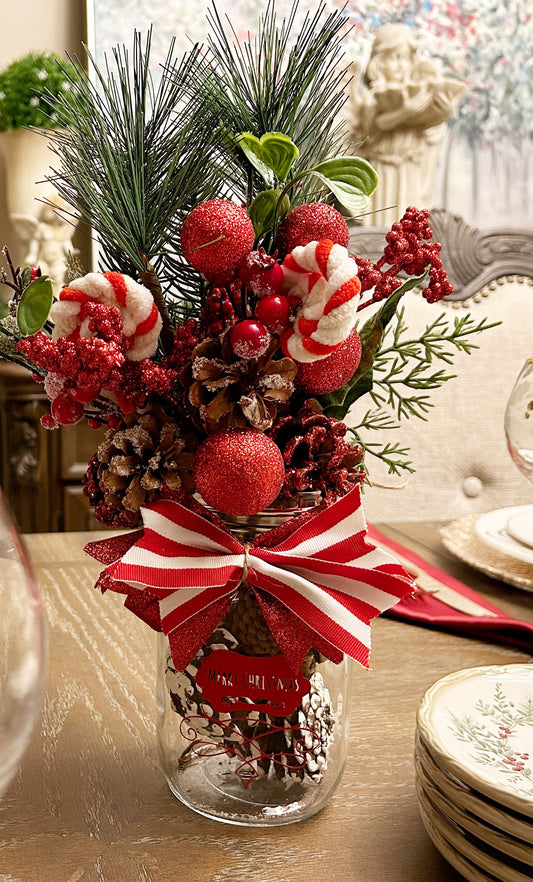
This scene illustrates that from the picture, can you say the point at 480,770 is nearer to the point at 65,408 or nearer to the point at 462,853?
the point at 462,853

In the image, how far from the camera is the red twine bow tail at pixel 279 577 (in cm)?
40

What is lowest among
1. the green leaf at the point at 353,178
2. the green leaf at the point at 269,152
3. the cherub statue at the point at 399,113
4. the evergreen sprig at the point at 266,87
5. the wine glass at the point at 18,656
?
the wine glass at the point at 18,656

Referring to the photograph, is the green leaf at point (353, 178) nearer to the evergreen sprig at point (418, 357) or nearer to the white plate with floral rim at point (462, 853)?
the evergreen sprig at point (418, 357)

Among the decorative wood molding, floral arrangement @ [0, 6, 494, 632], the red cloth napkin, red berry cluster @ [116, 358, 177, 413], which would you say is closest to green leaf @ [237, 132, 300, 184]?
floral arrangement @ [0, 6, 494, 632]

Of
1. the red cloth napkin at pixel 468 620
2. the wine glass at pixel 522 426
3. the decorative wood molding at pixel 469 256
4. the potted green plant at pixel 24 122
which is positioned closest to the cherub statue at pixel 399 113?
the decorative wood molding at pixel 469 256

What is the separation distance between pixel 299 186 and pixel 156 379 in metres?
0.13

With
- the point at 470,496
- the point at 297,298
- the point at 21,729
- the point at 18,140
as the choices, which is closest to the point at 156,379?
the point at 297,298

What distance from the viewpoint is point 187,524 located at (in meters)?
0.40

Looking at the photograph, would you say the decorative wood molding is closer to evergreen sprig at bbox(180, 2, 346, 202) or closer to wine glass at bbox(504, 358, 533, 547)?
wine glass at bbox(504, 358, 533, 547)

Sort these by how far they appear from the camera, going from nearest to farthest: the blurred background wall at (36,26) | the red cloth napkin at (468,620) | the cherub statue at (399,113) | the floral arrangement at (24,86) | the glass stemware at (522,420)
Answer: the red cloth napkin at (468,620)
the glass stemware at (522,420)
the cherub statue at (399,113)
the floral arrangement at (24,86)
the blurred background wall at (36,26)

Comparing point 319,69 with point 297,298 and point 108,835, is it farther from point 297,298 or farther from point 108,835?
point 108,835

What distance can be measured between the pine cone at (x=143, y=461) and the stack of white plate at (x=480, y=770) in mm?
157

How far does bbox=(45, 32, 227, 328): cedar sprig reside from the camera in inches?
15.7

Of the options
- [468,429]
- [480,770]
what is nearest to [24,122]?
[468,429]
